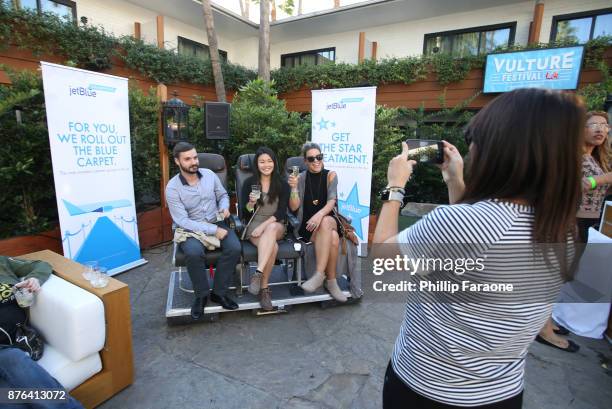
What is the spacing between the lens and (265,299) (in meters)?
2.86

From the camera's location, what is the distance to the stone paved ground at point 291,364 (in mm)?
1969

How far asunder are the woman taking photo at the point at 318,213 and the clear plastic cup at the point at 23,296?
1.96 metres

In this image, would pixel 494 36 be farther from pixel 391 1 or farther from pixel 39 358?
pixel 39 358

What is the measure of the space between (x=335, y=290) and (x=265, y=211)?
997mm

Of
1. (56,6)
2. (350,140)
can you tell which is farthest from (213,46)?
(350,140)

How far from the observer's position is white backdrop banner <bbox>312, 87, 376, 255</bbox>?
4.09 metres

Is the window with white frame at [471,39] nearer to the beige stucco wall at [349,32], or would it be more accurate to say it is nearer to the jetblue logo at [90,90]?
the beige stucco wall at [349,32]

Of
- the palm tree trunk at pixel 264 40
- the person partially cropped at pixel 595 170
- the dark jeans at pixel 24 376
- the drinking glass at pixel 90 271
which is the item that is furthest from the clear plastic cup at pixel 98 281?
the palm tree trunk at pixel 264 40

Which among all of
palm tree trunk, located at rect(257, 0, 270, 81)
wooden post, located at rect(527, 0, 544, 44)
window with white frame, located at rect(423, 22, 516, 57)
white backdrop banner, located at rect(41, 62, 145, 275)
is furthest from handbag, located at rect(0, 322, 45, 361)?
wooden post, located at rect(527, 0, 544, 44)

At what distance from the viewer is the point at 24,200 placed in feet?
11.1

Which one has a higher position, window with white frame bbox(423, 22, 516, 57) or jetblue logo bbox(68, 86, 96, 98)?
window with white frame bbox(423, 22, 516, 57)

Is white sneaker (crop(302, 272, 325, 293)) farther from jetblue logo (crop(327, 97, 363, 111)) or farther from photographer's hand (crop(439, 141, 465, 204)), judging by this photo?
jetblue logo (crop(327, 97, 363, 111))

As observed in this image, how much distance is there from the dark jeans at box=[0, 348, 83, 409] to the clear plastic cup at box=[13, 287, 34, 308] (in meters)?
0.30

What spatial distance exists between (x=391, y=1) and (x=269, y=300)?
796cm
